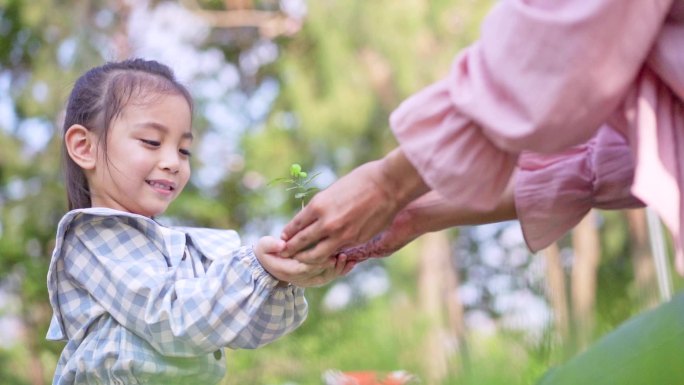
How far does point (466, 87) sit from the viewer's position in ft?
4.00

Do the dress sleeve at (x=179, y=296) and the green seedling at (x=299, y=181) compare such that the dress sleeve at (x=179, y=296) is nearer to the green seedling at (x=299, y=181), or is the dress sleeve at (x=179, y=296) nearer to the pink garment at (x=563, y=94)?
the green seedling at (x=299, y=181)

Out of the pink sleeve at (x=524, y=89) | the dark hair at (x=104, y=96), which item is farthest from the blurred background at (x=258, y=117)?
the pink sleeve at (x=524, y=89)

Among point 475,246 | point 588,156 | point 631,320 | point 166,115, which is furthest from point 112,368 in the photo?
point 475,246

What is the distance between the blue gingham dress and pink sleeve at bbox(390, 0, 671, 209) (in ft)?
1.73

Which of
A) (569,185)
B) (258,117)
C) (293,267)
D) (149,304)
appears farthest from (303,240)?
(258,117)

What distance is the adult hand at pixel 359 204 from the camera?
138 centimetres

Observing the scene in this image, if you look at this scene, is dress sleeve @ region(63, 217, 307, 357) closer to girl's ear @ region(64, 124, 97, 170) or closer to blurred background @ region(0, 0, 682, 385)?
girl's ear @ region(64, 124, 97, 170)

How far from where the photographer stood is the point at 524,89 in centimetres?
115

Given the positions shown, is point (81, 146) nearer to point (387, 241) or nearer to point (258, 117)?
point (387, 241)

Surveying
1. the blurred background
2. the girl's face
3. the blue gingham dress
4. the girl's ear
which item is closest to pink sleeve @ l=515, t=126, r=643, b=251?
the blue gingham dress

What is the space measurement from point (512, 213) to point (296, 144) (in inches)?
299

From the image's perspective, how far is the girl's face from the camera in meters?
1.81

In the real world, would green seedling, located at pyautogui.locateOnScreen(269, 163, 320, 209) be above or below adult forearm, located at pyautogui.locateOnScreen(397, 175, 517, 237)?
above

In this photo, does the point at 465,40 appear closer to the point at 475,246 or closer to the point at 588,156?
the point at 475,246
